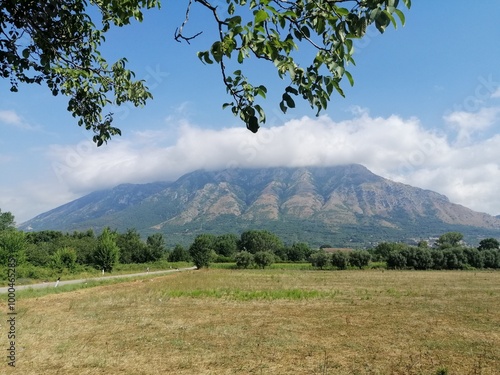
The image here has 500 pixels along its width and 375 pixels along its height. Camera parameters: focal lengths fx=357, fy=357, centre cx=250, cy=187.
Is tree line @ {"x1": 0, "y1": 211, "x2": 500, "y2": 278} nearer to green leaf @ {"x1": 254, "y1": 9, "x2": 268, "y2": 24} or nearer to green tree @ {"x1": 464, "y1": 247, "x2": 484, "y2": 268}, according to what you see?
green tree @ {"x1": 464, "y1": 247, "x2": 484, "y2": 268}

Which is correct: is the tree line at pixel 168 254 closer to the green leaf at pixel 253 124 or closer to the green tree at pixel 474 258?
the green tree at pixel 474 258

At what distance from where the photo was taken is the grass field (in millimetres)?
9391

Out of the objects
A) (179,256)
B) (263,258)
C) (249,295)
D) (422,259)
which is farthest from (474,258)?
(179,256)

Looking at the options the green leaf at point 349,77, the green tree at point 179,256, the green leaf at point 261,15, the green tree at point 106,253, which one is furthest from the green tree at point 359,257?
the green leaf at point 261,15

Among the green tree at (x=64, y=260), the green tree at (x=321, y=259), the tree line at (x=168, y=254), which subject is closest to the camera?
the green tree at (x=64, y=260)

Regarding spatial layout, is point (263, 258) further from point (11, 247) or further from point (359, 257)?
point (11, 247)

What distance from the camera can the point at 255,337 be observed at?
1260 cm

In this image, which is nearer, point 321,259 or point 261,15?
point 261,15

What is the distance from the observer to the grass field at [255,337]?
370 inches

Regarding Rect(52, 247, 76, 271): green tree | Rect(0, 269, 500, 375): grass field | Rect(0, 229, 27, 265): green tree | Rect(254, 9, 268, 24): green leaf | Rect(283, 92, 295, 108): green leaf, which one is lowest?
Rect(0, 269, 500, 375): grass field

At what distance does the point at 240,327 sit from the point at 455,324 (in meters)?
9.09

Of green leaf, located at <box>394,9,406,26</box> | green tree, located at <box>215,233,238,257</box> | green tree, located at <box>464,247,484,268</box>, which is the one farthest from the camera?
green tree, located at <box>215,233,238,257</box>

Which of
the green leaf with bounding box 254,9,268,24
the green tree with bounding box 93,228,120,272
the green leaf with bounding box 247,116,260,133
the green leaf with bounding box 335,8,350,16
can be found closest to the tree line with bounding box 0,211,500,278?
the green tree with bounding box 93,228,120,272

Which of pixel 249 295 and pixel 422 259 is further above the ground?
pixel 249 295
